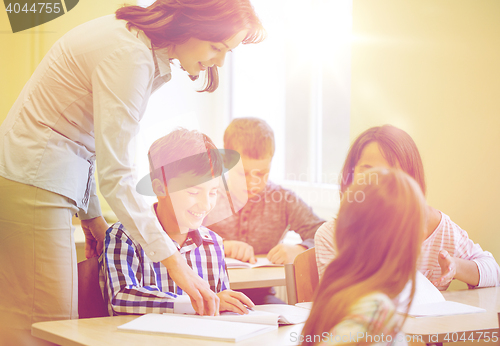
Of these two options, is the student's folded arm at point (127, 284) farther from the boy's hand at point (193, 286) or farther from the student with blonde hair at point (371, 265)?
the student with blonde hair at point (371, 265)

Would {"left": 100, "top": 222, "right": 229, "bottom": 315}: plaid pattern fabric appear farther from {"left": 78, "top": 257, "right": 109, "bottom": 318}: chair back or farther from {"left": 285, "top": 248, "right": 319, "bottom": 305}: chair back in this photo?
{"left": 285, "top": 248, "right": 319, "bottom": 305}: chair back

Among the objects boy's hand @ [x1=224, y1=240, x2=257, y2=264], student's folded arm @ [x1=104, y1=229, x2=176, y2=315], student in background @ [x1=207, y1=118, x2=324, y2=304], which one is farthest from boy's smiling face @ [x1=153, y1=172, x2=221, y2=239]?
student in background @ [x1=207, y1=118, x2=324, y2=304]

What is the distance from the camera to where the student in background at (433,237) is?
3.94ft

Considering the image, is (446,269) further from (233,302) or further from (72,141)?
(72,141)

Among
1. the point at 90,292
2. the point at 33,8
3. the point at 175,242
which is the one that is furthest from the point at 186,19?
the point at 33,8

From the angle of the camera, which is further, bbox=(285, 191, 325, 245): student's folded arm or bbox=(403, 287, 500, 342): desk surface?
bbox=(285, 191, 325, 245): student's folded arm

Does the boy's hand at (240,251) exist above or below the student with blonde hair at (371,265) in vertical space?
below

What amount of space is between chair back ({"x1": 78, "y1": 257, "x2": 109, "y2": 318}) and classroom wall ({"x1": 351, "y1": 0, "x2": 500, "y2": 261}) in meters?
1.13

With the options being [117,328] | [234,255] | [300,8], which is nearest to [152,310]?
[117,328]

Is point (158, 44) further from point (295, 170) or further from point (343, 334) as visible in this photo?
point (295, 170)

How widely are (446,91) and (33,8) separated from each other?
2351 millimetres

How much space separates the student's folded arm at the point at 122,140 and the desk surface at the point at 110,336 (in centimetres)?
15

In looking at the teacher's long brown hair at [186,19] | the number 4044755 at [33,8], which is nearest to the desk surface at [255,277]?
the teacher's long brown hair at [186,19]

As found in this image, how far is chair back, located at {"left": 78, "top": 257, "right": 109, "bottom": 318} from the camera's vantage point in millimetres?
1045
